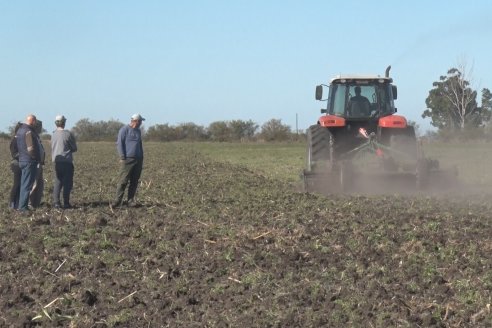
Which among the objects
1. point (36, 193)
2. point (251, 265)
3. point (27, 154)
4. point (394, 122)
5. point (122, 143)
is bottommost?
point (251, 265)

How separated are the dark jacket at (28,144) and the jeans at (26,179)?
86mm

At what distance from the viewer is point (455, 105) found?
61312 mm

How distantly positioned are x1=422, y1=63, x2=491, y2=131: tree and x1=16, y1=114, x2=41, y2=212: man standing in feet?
155

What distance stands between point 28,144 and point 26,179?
57 centimetres

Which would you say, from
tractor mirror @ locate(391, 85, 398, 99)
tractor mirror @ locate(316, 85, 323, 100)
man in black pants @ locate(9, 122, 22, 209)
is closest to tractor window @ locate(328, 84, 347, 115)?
tractor mirror @ locate(316, 85, 323, 100)

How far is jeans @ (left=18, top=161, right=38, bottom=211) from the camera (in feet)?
36.4

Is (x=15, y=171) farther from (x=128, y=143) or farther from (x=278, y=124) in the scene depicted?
(x=278, y=124)

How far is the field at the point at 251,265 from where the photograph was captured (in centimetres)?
532

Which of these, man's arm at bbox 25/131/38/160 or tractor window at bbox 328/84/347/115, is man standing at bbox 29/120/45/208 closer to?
man's arm at bbox 25/131/38/160

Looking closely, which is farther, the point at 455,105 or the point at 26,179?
the point at 455,105

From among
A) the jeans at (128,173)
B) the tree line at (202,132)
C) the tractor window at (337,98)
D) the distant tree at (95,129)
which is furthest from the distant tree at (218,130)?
the jeans at (128,173)

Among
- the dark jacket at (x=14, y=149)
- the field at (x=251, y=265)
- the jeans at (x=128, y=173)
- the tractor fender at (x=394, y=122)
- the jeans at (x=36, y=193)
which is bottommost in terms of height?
the field at (x=251, y=265)

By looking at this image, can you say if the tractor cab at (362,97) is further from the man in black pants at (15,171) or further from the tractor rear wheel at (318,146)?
the man in black pants at (15,171)

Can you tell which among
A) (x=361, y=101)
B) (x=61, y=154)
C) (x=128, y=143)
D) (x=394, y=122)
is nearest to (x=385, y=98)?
(x=361, y=101)
